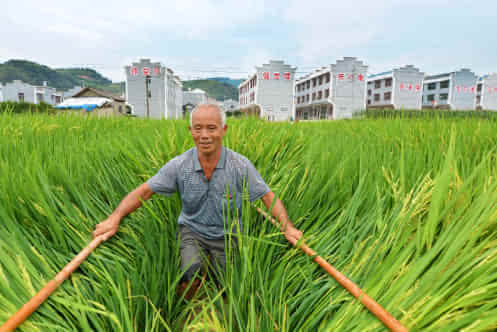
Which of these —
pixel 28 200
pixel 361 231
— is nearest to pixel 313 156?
pixel 361 231

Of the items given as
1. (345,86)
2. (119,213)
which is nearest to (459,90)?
(345,86)

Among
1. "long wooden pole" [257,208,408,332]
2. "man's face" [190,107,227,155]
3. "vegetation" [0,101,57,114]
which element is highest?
"vegetation" [0,101,57,114]

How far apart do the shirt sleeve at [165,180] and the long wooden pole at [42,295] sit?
0.31 m

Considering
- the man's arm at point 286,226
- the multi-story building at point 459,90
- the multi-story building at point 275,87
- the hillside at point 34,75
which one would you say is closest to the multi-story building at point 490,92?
the multi-story building at point 459,90

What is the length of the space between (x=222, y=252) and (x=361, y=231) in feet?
1.98

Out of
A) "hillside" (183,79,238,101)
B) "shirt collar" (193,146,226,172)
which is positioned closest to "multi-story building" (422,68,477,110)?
"shirt collar" (193,146,226,172)

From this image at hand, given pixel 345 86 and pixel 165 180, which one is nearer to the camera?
pixel 165 180

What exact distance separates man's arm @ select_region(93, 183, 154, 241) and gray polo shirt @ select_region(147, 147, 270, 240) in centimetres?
5

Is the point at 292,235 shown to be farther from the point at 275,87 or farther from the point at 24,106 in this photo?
the point at 275,87

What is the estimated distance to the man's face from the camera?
1057mm

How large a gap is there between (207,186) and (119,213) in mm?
365

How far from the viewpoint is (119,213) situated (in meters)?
1.06

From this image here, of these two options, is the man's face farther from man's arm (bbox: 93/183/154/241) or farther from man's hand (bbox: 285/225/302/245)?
man's hand (bbox: 285/225/302/245)

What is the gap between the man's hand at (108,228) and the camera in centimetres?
99
